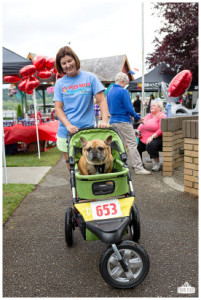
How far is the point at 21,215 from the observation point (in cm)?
398

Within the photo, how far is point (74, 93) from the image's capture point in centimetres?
311

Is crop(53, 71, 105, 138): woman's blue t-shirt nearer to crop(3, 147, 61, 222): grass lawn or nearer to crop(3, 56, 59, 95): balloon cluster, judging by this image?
crop(3, 147, 61, 222): grass lawn

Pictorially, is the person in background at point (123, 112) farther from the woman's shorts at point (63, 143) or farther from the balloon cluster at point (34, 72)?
the balloon cluster at point (34, 72)

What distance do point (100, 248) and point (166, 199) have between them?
68.4 inches

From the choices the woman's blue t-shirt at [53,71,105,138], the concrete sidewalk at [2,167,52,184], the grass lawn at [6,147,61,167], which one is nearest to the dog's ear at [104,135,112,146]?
the woman's blue t-shirt at [53,71,105,138]

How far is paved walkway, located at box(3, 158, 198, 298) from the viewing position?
233 centimetres

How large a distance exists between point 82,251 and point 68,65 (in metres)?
2.02

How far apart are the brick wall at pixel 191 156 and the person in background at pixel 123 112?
1.34 metres

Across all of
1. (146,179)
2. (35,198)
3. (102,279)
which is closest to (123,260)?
(102,279)

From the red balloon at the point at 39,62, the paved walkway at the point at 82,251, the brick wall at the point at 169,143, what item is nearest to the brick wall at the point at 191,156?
the paved walkway at the point at 82,251

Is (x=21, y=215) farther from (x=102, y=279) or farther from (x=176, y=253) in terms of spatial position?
(x=176, y=253)

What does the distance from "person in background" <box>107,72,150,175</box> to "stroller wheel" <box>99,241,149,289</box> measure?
3.43 metres

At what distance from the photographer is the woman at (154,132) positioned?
5883mm

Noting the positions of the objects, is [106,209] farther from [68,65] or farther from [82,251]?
[68,65]
